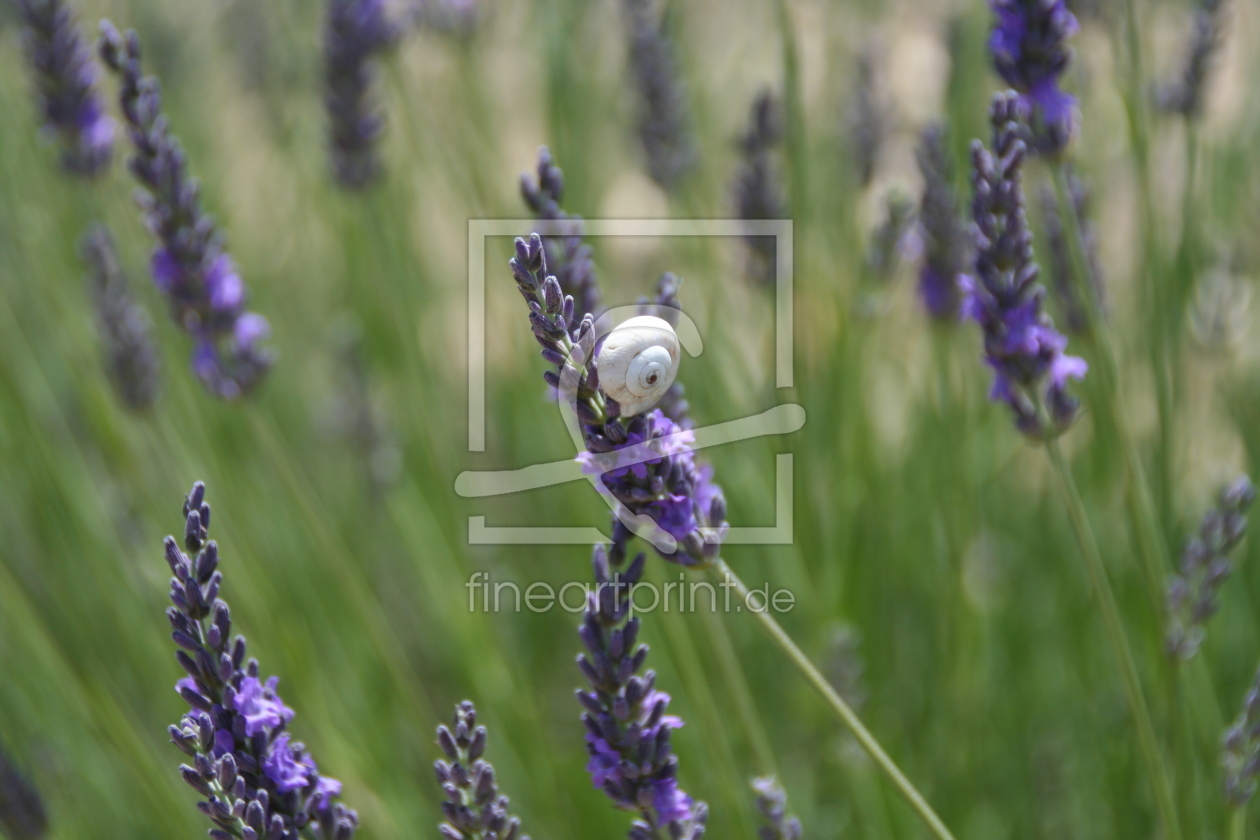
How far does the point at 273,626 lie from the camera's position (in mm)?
2201

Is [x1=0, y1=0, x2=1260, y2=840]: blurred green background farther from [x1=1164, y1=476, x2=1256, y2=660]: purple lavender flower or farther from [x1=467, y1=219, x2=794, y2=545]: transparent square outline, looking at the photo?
A: [x1=1164, y1=476, x2=1256, y2=660]: purple lavender flower

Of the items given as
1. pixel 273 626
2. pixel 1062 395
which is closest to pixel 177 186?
pixel 273 626

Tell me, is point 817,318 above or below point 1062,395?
above

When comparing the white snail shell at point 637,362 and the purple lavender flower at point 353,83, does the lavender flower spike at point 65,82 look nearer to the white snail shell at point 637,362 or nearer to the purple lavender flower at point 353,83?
the purple lavender flower at point 353,83

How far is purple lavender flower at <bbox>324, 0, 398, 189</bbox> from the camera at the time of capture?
8.02ft

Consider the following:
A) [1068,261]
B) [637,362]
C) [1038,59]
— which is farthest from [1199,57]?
[637,362]

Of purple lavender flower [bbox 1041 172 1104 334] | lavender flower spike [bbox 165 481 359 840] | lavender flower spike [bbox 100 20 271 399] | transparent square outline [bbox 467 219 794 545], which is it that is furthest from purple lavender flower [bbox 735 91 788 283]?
lavender flower spike [bbox 165 481 359 840]

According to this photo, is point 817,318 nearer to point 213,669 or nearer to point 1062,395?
point 1062,395

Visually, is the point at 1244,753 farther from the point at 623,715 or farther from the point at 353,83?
the point at 353,83

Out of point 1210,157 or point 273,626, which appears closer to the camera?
point 273,626

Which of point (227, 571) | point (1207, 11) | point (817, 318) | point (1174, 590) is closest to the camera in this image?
point (1174, 590)

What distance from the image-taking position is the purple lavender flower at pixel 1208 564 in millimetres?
1582

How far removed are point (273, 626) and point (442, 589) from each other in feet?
1.86

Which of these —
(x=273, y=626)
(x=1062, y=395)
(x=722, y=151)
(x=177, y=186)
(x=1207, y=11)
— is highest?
(x=722, y=151)
